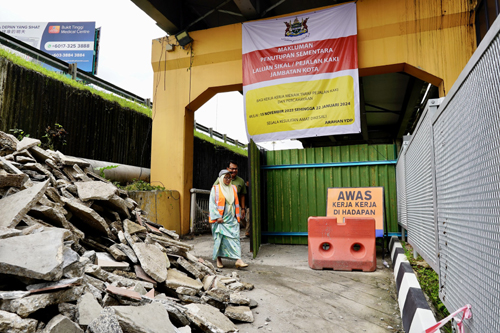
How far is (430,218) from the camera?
2.95 meters

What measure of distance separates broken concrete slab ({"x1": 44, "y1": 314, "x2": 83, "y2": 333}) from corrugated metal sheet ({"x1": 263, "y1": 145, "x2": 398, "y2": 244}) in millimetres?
6816

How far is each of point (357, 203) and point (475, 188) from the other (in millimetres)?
5755

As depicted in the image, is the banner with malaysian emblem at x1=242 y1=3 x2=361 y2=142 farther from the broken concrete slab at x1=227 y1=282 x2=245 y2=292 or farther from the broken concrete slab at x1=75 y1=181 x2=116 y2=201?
the broken concrete slab at x1=75 y1=181 x2=116 y2=201

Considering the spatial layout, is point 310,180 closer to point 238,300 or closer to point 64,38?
Answer: point 238,300

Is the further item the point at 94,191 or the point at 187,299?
the point at 94,191

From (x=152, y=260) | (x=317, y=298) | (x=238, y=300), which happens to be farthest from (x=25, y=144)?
(x=317, y=298)

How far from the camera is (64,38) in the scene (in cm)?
2378

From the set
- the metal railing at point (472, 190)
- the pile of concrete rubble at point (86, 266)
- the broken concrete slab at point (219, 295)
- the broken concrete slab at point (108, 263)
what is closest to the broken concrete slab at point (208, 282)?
the pile of concrete rubble at point (86, 266)

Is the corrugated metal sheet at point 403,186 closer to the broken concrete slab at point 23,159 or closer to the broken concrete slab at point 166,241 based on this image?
the broken concrete slab at point 166,241

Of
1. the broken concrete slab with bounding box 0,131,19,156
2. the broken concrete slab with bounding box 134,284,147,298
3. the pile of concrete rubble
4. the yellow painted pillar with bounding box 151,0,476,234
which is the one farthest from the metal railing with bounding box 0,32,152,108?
the broken concrete slab with bounding box 134,284,147,298

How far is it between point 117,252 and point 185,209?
16.9ft

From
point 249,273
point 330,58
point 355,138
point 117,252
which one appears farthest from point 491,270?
point 355,138

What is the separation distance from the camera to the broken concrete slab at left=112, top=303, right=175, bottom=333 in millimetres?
2251

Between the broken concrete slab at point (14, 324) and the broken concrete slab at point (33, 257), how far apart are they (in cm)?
26
